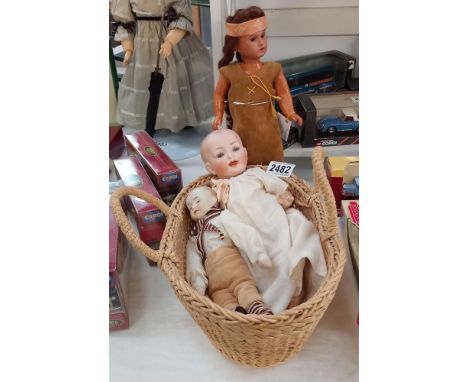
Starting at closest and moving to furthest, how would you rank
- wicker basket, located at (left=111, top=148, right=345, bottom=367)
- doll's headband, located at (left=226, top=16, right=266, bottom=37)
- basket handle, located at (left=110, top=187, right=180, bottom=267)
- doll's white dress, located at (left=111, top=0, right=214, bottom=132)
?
wicker basket, located at (left=111, top=148, right=345, bottom=367) → basket handle, located at (left=110, top=187, right=180, bottom=267) → doll's headband, located at (left=226, top=16, right=266, bottom=37) → doll's white dress, located at (left=111, top=0, right=214, bottom=132)

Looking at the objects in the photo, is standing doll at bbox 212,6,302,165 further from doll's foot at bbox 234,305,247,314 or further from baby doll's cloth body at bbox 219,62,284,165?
doll's foot at bbox 234,305,247,314

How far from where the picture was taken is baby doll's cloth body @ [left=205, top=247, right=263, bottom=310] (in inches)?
30.8

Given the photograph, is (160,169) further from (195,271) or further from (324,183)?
(324,183)

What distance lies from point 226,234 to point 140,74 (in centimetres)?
58

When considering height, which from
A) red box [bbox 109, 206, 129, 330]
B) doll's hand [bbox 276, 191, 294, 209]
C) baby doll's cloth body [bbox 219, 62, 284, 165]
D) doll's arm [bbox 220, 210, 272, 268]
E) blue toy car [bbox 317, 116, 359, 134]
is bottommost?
red box [bbox 109, 206, 129, 330]

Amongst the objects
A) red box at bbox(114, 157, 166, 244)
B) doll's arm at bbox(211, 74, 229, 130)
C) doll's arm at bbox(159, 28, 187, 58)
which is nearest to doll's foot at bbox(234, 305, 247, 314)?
red box at bbox(114, 157, 166, 244)

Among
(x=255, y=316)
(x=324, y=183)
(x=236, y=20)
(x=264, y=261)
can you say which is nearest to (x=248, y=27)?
(x=236, y=20)

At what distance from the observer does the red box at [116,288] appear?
0.82m

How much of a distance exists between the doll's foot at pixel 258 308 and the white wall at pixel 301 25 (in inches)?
24.8

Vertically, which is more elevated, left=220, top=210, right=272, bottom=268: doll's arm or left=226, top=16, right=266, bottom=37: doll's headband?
left=226, top=16, right=266, bottom=37: doll's headband

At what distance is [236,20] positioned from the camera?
35.5 inches

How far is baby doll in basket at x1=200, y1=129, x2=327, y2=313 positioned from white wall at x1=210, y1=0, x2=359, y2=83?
0.97 ft

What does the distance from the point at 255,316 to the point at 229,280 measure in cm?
17

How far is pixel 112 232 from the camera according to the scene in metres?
0.92
